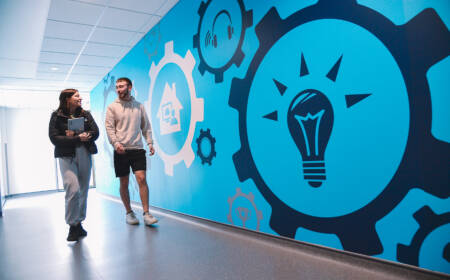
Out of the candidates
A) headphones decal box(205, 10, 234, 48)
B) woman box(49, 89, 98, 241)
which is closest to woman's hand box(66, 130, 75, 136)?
woman box(49, 89, 98, 241)

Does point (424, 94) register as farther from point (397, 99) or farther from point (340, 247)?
point (340, 247)

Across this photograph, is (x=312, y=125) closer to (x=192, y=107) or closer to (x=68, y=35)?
(x=192, y=107)

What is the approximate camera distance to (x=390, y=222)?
1.35m

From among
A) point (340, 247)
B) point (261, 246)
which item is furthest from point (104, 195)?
point (340, 247)

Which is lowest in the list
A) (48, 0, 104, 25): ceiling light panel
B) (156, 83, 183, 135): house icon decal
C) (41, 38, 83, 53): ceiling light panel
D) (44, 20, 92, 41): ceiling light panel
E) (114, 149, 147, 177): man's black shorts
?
(114, 149, 147, 177): man's black shorts

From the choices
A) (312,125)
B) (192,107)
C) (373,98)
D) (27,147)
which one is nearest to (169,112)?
(192,107)

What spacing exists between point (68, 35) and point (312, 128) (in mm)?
3389

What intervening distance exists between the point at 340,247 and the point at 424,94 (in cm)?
90

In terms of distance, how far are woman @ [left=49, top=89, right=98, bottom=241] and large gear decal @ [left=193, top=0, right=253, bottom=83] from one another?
3.77 ft

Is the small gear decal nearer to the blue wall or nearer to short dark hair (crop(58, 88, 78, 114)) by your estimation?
the blue wall

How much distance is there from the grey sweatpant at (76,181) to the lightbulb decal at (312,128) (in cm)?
173

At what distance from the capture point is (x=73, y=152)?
227 centimetres

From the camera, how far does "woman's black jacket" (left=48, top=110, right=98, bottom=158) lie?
7.32 feet

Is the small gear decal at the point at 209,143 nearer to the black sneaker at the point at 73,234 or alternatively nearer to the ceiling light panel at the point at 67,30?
the black sneaker at the point at 73,234
